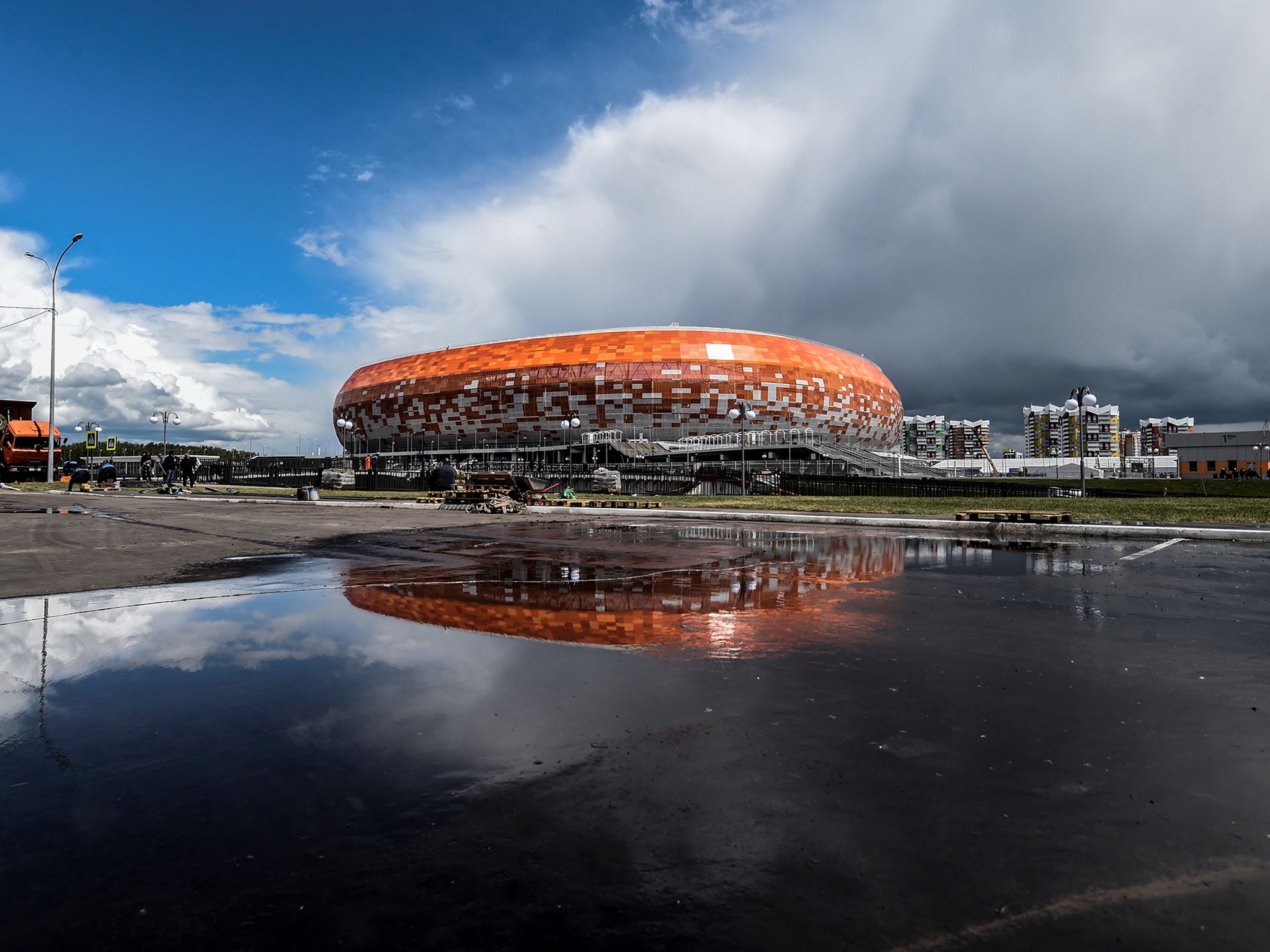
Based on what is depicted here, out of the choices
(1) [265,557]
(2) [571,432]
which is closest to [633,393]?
(2) [571,432]

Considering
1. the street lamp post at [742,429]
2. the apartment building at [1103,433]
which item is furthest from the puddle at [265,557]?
the apartment building at [1103,433]

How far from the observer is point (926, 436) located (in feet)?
570

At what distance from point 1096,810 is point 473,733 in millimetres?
2808

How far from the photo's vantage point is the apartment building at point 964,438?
166 m

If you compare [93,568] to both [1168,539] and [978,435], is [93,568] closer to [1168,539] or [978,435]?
[1168,539]

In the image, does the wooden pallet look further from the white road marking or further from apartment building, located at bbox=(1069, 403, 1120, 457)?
apartment building, located at bbox=(1069, 403, 1120, 457)

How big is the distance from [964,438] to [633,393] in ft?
413

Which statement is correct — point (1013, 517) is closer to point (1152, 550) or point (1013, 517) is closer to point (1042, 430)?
point (1152, 550)

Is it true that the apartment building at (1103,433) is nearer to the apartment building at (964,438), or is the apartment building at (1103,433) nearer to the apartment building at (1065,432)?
the apartment building at (1065,432)

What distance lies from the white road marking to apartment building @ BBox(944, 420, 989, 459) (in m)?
164

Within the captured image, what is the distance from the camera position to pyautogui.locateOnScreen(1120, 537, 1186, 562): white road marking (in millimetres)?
10898

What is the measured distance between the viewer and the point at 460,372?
80938 mm

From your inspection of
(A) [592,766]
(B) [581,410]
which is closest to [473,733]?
(A) [592,766]

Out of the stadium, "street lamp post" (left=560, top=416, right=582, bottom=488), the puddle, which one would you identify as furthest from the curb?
the stadium
